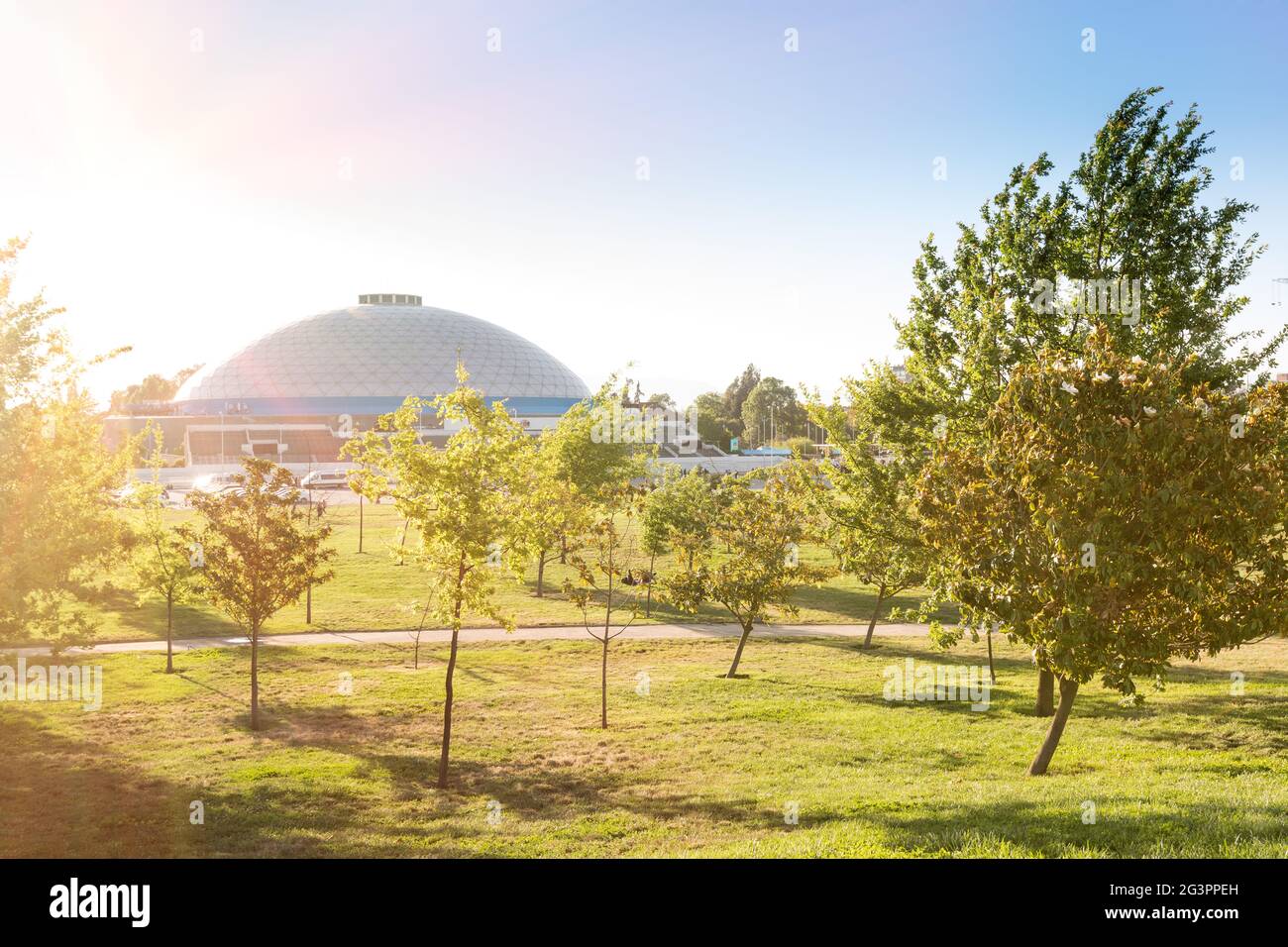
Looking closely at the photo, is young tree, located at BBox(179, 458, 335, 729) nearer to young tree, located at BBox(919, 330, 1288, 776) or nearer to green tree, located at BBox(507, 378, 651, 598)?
young tree, located at BBox(919, 330, 1288, 776)

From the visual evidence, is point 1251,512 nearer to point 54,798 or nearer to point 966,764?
point 966,764

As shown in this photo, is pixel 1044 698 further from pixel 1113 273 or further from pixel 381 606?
pixel 381 606

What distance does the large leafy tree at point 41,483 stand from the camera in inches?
523

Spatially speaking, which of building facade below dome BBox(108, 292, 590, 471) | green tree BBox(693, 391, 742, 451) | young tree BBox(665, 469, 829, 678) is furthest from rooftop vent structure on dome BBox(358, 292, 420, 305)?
young tree BBox(665, 469, 829, 678)

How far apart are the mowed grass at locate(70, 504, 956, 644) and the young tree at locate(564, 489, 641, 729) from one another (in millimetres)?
1379

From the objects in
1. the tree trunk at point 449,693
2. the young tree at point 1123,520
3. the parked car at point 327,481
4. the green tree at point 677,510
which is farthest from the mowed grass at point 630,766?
the parked car at point 327,481

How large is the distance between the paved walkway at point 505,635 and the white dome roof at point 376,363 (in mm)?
125033

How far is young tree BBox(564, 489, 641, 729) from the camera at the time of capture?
793 inches

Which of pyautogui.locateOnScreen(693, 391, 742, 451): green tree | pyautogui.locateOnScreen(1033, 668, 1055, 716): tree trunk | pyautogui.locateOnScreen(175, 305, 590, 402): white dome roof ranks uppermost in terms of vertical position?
pyautogui.locateOnScreen(175, 305, 590, 402): white dome roof

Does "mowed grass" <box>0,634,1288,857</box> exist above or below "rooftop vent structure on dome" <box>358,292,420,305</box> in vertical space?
below

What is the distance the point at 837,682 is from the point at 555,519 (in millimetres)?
10432

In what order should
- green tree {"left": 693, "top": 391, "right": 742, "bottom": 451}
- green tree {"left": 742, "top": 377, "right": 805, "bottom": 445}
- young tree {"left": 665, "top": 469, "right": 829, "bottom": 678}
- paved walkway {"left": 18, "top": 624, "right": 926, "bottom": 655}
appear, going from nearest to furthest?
young tree {"left": 665, "top": 469, "right": 829, "bottom": 678} → paved walkway {"left": 18, "top": 624, "right": 926, "bottom": 655} → green tree {"left": 693, "top": 391, "right": 742, "bottom": 451} → green tree {"left": 742, "top": 377, "right": 805, "bottom": 445}

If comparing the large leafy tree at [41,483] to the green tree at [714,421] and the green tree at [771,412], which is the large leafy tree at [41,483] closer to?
the green tree at [714,421]

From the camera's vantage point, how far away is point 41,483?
1402 centimetres
